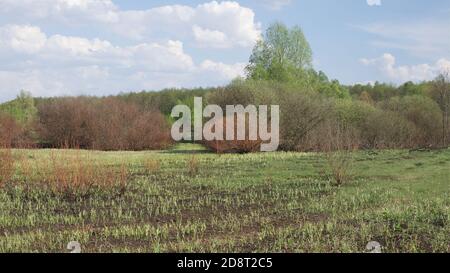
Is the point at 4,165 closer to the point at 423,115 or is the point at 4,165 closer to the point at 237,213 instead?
the point at 237,213

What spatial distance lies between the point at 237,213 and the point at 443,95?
37.2 metres

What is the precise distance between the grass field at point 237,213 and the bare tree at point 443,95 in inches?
988

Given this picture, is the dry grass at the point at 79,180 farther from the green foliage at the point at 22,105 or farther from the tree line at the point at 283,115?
the green foliage at the point at 22,105

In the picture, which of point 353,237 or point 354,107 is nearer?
point 353,237

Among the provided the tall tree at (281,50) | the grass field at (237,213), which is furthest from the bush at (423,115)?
the grass field at (237,213)

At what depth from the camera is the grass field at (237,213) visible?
7.70m

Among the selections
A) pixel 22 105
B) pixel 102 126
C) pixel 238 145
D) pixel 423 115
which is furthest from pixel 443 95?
pixel 22 105

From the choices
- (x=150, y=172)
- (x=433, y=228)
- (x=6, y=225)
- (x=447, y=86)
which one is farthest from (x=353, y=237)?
(x=447, y=86)

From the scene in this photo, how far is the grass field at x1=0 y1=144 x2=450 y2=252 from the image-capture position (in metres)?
7.70

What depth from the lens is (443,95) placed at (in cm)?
4278

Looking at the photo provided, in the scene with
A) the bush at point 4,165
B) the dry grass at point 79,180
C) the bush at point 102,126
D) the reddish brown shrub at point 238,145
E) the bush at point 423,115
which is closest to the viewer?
the dry grass at point 79,180

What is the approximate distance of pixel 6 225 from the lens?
9562 mm
